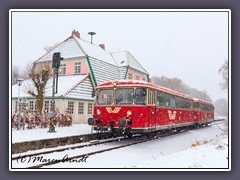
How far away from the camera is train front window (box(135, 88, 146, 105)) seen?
13270mm

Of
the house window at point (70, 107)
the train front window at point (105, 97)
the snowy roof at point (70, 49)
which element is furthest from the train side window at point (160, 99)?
the snowy roof at point (70, 49)

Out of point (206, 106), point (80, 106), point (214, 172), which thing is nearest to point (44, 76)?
point (80, 106)

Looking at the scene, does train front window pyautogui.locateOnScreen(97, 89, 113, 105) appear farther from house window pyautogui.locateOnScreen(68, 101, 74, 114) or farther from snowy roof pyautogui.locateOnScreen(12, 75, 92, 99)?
house window pyautogui.locateOnScreen(68, 101, 74, 114)

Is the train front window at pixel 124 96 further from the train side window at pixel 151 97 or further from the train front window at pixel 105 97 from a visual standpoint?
the train side window at pixel 151 97

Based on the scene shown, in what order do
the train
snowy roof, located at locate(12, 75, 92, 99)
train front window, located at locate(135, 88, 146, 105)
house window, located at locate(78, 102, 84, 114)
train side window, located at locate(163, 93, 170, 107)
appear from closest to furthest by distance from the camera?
the train, train front window, located at locate(135, 88, 146, 105), train side window, located at locate(163, 93, 170, 107), snowy roof, located at locate(12, 75, 92, 99), house window, located at locate(78, 102, 84, 114)

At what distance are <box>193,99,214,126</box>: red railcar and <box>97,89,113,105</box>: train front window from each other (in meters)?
10.8

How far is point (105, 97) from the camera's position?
1419 cm

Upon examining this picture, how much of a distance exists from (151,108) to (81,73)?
12.8 metres

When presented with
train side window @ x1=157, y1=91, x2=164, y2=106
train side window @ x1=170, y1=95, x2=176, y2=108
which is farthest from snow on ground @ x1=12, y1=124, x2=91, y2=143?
train side window @ x1=170, y1=95, x2=176, y2=108

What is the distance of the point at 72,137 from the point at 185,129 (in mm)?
11911

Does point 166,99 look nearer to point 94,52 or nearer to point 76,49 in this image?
point 94,52

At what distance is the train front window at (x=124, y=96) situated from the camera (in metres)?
13.5

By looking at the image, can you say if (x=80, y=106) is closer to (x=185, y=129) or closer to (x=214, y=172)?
(x=185, y=129)

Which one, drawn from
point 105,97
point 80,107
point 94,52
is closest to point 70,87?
point 80,107
